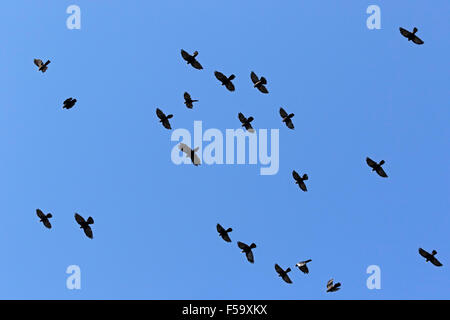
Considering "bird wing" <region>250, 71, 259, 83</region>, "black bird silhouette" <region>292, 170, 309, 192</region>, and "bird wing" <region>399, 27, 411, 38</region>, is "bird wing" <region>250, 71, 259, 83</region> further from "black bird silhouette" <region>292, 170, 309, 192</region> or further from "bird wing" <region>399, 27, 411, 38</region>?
"bird wing" <region>399, 27, 411, 38</region>

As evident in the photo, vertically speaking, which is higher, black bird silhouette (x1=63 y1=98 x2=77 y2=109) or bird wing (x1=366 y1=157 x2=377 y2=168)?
black bird silhouette (x1=63 y1=98 x2=77 y2=109)

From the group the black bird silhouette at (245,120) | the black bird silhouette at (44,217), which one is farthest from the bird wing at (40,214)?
the black bird silhouette at (245,120)

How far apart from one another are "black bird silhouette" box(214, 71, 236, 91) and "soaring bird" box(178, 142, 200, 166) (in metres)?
4.37

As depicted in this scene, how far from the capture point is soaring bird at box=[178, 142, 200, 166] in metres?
46.2

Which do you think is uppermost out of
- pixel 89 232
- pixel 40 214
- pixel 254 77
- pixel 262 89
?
pixel 254 77

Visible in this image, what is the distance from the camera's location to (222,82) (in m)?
45.8

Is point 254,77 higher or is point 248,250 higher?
point 254,77

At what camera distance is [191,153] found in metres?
46.2

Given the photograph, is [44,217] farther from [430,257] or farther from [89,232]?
[430,257]

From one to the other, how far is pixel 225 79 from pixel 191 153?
5070mm

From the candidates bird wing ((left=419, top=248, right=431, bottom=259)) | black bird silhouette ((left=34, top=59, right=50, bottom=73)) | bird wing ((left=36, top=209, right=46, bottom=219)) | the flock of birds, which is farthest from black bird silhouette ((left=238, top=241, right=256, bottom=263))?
black bird silhouette ((left=34, top=59, right=50, bottom=73))

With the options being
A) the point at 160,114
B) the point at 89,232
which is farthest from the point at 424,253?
the point at 89,232
